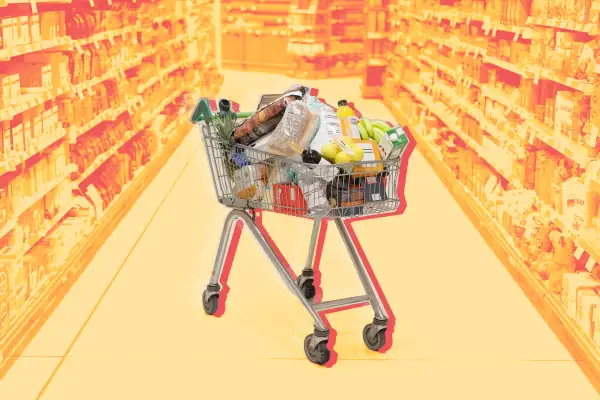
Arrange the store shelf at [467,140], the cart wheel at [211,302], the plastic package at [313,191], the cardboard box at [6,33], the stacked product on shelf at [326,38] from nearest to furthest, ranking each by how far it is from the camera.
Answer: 1. the plastic package at [313,191]
2. the cardboard box at [6,33]
3. the cart wheel at [211,302]
4. the store shelf at [467,140]
5. the stacked product on shelf at [326,38]

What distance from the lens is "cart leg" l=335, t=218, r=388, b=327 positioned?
3832mm

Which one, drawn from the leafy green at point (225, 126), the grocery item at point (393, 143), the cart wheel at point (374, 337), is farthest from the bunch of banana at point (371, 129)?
the cart wheel at point (374, 337)

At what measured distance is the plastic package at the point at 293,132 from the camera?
3465mm

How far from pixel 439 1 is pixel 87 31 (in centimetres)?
430

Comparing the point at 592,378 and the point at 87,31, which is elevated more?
the point at 87,31

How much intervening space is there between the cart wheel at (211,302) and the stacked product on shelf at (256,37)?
1290 cm

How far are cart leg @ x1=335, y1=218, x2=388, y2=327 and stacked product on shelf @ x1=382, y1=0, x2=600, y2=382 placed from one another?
2.96ft

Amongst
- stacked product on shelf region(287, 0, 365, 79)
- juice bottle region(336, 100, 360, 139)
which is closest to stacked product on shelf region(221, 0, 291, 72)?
stacked product on shelf region(287, 0, 365, 79)

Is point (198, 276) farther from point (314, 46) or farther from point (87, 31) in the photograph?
point (314, 46)

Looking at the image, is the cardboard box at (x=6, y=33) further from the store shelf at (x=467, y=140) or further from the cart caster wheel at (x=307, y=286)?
the store shelf at (x=467, y=140)

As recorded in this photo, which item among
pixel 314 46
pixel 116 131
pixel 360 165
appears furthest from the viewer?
pixel 314 46

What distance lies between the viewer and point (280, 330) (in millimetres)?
4129

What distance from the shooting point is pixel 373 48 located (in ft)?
42.3

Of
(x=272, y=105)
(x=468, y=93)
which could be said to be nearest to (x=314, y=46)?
(x=468, y=93)
